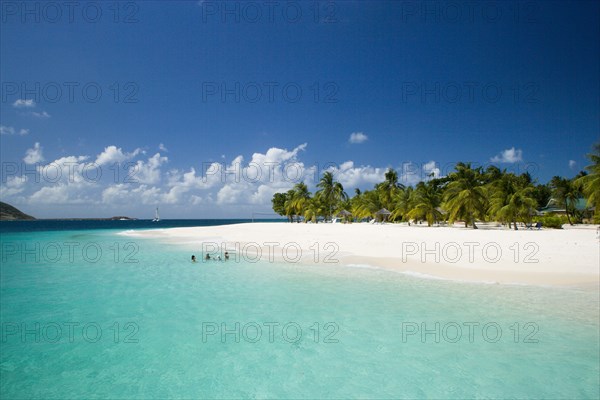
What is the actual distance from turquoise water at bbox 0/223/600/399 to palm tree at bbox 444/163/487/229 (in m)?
26.5

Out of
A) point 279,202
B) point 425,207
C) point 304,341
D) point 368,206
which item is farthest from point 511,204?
point 279,202

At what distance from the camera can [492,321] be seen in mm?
8727

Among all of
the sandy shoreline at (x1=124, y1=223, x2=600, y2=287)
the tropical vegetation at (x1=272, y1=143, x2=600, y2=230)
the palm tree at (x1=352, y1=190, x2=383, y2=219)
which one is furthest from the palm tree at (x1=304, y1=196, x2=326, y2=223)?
the sandy shoreline at (x1=124, y1=223, x2=600, y2=287)

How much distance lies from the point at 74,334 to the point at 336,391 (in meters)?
7.57

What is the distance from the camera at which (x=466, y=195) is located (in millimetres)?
35688

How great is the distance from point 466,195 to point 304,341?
1345 inches

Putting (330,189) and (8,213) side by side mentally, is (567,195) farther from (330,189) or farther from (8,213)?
(8,213)

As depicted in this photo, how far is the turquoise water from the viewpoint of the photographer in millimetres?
5773

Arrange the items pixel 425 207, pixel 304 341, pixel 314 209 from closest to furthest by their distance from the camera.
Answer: pixel 304 341 → pixel 425 207 → pixel 314 209

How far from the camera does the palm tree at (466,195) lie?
3606cm

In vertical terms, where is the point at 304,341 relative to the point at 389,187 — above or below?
below

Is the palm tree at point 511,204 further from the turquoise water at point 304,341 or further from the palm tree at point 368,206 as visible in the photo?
the turquoise water at point 304,341

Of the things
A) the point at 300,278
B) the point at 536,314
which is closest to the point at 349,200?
the point at 300,278

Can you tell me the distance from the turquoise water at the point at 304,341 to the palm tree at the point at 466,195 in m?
26.5
